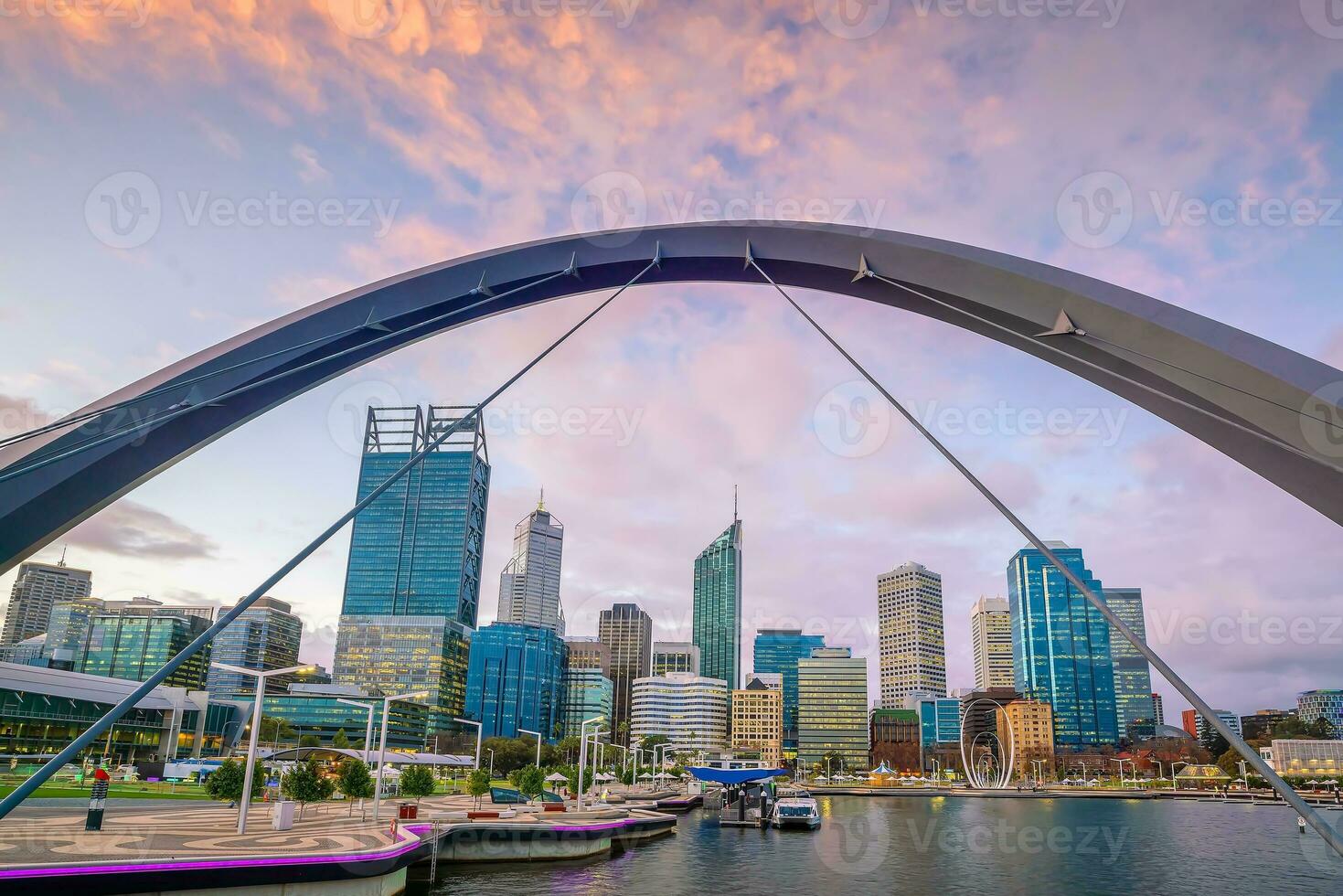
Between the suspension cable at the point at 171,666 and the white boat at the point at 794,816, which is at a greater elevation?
the suspension cable at the point at 171,666

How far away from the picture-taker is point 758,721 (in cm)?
19025

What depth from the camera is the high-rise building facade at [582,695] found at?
191 m

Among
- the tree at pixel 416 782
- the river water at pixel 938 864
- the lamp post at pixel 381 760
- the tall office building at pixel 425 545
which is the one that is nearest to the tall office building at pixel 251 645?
the tall office building at pixel 425 545

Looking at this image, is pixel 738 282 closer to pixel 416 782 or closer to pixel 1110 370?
pixel 1110 370

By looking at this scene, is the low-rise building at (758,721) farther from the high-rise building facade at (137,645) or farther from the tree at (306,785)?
the tree at (306,785)

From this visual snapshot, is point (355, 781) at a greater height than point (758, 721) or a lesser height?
greater

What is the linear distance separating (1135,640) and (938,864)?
31.0 metres

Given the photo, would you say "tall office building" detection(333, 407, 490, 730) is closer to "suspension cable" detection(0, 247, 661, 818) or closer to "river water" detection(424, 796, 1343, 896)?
"river water" detection(424, 796, 1343, 896)

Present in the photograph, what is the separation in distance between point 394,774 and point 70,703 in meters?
34.5

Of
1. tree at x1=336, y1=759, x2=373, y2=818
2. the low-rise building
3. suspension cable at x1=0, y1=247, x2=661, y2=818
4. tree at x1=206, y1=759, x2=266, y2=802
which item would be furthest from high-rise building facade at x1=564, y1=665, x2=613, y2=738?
suspension cable at x1=0, y1=247, x2=661, y2=818

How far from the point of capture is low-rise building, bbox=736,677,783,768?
188 m

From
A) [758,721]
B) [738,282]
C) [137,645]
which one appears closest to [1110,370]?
[738,282]

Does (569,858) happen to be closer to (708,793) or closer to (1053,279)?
(1053,279)

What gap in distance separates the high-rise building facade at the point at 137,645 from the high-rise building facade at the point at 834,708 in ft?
395
